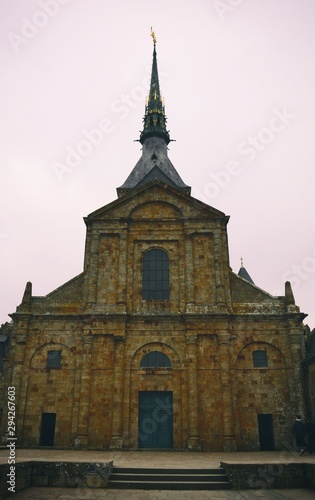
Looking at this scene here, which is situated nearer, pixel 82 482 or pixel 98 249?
pixel 82 482

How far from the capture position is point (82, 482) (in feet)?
39.1

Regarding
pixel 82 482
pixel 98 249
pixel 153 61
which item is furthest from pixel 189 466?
pixel 153 61

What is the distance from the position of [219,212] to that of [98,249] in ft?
24.6

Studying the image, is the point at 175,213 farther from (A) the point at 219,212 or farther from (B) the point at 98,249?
(B) the point at 98,249

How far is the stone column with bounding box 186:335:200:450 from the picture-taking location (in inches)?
771

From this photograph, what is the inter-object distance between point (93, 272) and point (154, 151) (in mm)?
20020

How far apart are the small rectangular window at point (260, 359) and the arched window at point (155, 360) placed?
4.44 metres

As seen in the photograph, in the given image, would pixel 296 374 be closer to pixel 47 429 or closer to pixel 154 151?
pixel 47 429

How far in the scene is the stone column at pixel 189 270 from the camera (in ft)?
73.4

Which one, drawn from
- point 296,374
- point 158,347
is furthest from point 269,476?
point 158,347

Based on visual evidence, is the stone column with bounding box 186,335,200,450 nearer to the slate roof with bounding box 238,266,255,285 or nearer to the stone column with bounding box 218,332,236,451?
the stone column with bounding box 218,332,236,451

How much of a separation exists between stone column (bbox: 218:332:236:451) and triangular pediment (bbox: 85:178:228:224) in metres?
7.53

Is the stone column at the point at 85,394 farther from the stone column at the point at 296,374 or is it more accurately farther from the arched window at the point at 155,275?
the stone column at the point at 296,374

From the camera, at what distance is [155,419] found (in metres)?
20.4
